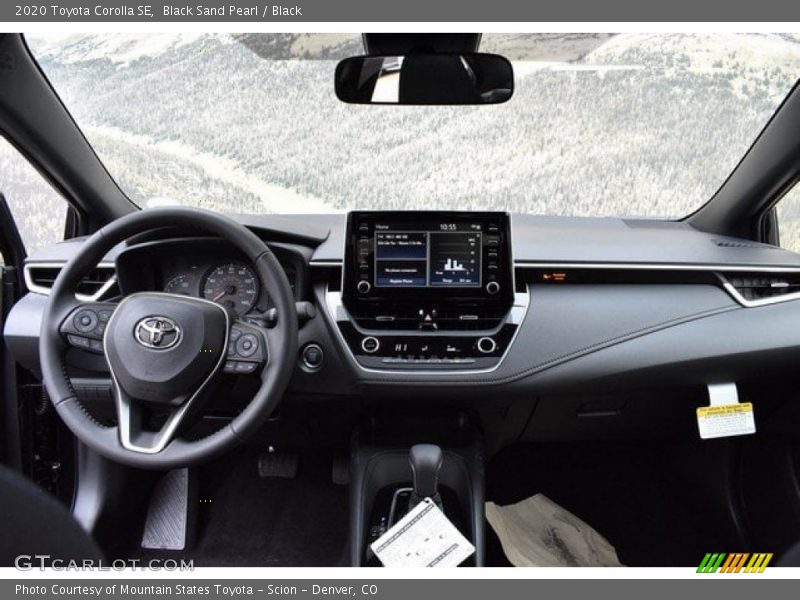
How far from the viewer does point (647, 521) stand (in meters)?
2.93

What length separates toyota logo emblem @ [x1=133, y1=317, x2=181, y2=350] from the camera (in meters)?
1.89

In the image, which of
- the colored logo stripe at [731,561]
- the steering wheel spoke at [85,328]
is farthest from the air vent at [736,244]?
the steering wheel spoke at [85,328]

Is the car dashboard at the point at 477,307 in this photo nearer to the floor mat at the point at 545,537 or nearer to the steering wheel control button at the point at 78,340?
the steering wheel control button at the point at 78,340

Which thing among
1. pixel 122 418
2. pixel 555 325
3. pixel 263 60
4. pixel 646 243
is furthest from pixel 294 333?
pixel 646 243

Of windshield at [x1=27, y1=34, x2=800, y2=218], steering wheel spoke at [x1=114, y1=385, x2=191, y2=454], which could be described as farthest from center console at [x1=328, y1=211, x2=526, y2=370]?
steering wheel spoke at [x1=114, y1=385, x2=191, y2=454]

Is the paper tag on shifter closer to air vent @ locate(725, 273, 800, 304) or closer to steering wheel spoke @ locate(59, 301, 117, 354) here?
steering wheel spoke @ locate(59, 301, 117, 354)

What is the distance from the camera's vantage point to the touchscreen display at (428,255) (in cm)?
226

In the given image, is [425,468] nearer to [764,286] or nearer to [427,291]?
[427,291]

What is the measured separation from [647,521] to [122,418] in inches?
80.6

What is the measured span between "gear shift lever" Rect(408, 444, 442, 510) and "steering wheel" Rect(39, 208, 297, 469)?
0.59 m

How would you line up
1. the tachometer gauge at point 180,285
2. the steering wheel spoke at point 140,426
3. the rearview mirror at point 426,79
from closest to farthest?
the steering wheel spoke at point 140,426, the rearview mirror at point 426,79, the tachometer gauge at point 180,285

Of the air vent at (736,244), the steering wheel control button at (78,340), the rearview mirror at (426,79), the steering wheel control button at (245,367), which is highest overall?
the rearview mirror at (426,79)

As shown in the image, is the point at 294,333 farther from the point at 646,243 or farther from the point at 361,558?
the point at 646,243

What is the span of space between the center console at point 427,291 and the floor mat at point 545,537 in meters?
0.82
